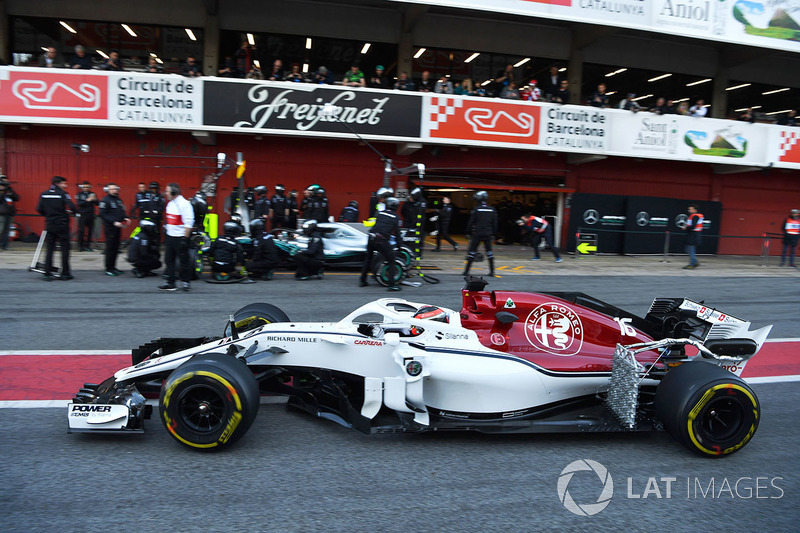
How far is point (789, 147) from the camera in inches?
767

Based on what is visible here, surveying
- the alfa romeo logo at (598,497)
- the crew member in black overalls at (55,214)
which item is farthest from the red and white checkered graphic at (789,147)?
the crew member in black overalls at (55,214)

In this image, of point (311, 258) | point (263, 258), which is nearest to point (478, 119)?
point (311, 258)

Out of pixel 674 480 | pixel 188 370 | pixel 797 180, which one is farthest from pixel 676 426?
pixel 797 180

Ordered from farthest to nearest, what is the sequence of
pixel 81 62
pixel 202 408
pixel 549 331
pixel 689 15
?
1. pixel 689 15
2. pixel 81 62
3. pixel 549 331
4. pixel 202 408

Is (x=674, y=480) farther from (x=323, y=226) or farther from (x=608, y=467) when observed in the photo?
(x=323, y=226)

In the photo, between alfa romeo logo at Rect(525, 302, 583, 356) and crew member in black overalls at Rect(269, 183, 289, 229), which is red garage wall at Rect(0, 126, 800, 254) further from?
alfa romeo logo at Rect(525, 302, 583, 356)

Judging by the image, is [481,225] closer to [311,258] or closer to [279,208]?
[311,258]

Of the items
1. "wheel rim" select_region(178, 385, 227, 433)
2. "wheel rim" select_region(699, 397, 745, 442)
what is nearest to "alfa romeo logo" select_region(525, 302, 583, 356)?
"wheel rim" select_region(699, 397, 745, 442)

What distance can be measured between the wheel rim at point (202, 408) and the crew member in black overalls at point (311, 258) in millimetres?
7455

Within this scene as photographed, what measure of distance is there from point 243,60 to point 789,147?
18228 mm

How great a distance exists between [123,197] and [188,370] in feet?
46.8

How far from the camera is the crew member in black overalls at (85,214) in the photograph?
13.6 metres

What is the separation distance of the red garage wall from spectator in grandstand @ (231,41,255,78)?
1899 mm

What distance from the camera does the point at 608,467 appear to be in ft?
13.8
